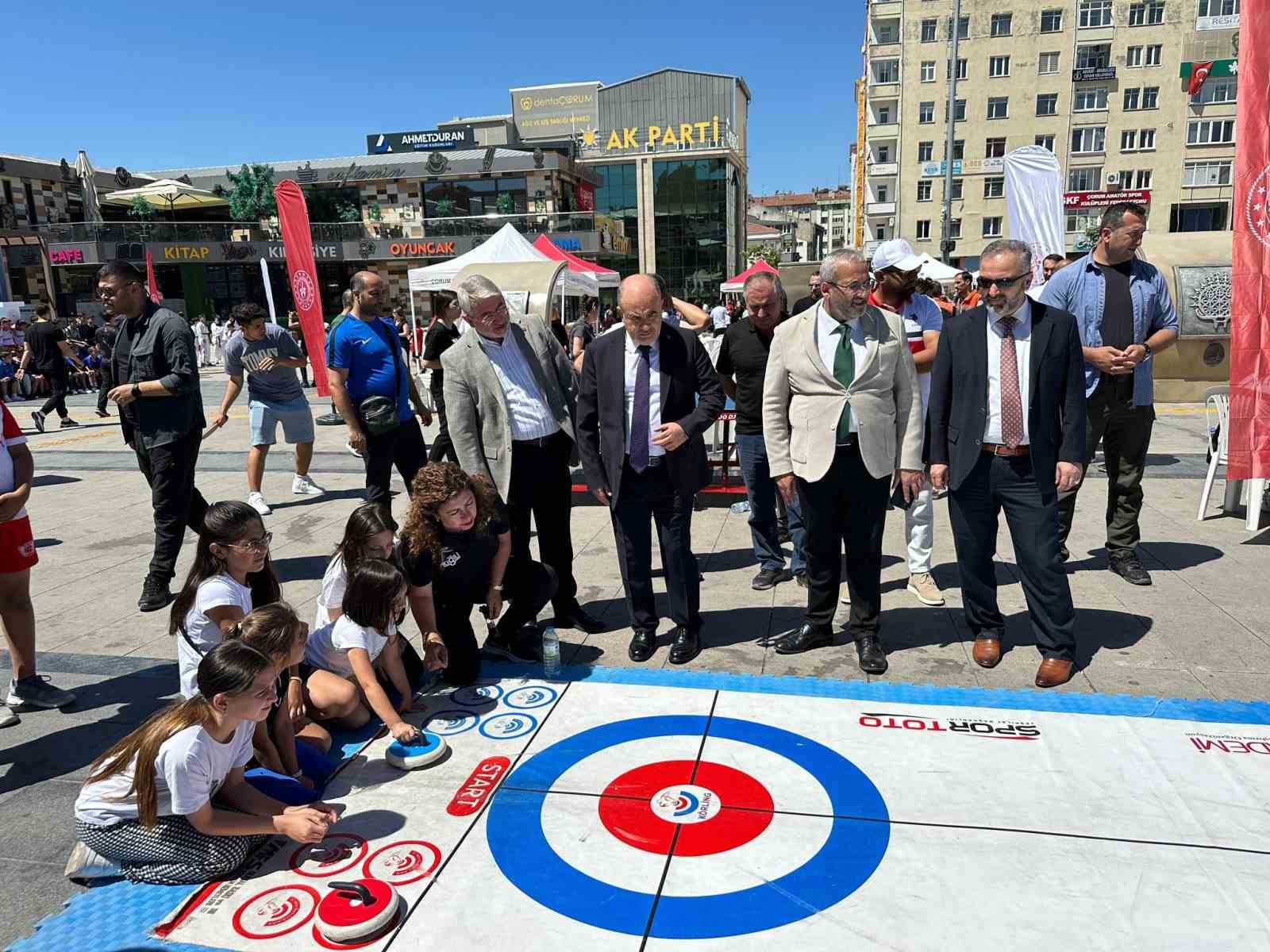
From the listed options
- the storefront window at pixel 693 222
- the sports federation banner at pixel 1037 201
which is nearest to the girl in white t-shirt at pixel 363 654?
the sports federation banner at pixel 1037 201

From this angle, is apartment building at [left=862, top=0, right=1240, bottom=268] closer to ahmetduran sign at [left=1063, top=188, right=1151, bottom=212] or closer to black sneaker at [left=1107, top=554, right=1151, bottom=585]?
ahmetduran sign at [left=1063, top=188, right=1151, bottom=212]

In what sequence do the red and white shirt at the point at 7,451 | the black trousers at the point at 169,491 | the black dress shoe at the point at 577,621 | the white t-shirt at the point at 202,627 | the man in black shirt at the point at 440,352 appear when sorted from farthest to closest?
the man in black shirt at the point at 440,352 < the black trousers at the point at 169,491 < the black dress shoe at the point at 577,621 < the red and white shirt at the point at 7,451 < the white t-shirt at the point at 202,627

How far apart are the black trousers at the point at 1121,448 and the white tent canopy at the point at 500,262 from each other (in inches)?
259

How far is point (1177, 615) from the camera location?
4.36 metres

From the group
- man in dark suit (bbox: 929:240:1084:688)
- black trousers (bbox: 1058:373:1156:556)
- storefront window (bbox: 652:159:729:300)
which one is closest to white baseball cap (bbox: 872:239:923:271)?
man in dark suit (bbox: 929:240:1084:688)

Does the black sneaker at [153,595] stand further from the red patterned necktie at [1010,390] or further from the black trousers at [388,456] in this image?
the red patterned necktie at [1010,390]

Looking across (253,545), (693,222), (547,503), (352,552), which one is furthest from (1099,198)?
(253,545)

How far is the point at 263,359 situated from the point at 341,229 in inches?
1288

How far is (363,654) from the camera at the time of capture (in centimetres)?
325

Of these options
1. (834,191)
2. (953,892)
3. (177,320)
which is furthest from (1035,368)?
(834,191)

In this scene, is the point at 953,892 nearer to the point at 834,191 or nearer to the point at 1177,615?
the point at 1177,615

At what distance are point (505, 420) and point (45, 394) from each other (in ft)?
62.6

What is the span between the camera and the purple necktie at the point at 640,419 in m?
3.95

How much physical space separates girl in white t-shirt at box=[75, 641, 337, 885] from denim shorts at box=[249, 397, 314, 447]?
17.6ft
